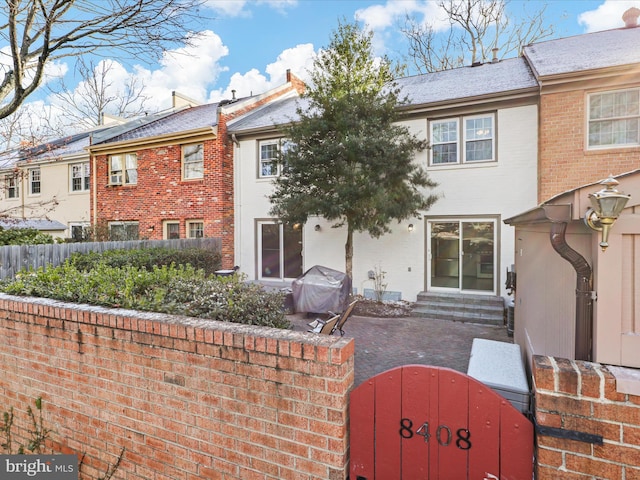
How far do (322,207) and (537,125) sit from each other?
5.83 meters

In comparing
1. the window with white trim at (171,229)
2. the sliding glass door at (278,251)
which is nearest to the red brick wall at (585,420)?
the sliding glass door at (278,251)

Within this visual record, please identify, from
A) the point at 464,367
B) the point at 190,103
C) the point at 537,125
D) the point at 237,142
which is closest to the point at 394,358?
the point at 464,367

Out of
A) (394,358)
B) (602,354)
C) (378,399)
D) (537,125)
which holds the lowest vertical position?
(394,358)

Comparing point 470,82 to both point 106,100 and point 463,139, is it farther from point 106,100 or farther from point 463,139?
point 106,100

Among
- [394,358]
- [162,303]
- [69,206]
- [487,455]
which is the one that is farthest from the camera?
[69,206]

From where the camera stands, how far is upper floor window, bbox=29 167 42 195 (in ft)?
57.5

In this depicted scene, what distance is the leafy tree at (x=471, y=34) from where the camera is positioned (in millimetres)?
16828

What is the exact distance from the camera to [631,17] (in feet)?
37.8

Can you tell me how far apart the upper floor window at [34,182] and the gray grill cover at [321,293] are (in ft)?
54.5

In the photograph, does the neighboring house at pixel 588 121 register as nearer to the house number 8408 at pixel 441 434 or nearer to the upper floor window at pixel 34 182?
the house number 8408 at pixel 441 434

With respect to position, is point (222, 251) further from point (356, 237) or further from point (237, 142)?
point (356, 237)

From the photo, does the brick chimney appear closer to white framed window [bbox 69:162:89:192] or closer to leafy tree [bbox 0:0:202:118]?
leafy tree [bbox 0:0:202:118]

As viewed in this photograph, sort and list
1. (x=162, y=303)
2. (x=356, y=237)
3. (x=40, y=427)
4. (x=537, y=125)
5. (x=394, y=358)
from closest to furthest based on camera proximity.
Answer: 1. (x=162, y=303)
2. (x=40, y=427)
3. (x=394, y=358)
4. (x=537, y=125)
5. (x=356, y=237)

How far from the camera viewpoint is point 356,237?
10953 millimetres
